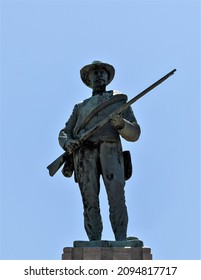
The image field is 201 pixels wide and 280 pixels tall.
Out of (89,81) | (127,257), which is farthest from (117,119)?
(127,257)

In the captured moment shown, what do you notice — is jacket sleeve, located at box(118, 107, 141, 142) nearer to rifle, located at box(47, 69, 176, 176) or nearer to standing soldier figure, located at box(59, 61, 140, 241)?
standing soldier figure, located at box(59, 61, 140, 241)

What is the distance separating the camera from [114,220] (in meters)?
10.3

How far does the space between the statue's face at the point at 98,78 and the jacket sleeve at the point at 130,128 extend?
75 cm

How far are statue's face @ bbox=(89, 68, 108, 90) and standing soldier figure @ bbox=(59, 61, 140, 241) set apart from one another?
95 millimetres

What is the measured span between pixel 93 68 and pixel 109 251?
324cm

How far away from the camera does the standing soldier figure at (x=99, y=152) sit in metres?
10.4

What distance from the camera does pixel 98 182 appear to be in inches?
421

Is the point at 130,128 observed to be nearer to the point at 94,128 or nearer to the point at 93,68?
the point at 94,128

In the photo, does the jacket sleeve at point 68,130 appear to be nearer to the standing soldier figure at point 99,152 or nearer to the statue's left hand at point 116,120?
the standing soldier figure at point 99,152

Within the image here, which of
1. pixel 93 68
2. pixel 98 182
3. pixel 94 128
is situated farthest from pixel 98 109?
pixel 98 182

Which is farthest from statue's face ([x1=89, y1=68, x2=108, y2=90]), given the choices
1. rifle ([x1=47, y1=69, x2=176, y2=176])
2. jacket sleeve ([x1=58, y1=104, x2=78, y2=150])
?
rifle ([x1=47, y1=69, x2=176, y2=176])

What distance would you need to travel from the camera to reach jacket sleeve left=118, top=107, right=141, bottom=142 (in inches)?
416
